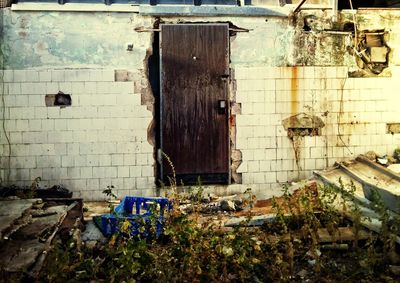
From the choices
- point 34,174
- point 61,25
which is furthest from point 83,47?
point 34,174

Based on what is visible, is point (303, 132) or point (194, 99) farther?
point (303, 132)

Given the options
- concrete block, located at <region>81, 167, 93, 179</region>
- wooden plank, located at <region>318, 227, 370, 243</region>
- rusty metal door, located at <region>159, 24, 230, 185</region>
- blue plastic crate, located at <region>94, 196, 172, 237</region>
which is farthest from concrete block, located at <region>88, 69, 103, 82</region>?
wooden plank, located at <region>318, 227, 370, 243</region>

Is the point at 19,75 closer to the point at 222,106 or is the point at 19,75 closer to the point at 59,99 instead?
the point at 59,99

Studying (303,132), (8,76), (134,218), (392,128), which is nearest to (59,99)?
(8,76)

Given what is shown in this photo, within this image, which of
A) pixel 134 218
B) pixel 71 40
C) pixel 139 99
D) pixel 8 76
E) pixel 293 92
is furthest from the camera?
pixel 293 92

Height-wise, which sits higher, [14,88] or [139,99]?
[14,88]

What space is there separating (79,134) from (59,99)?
0.68m

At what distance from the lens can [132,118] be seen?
7082 mm

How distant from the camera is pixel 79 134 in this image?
7.01 meters

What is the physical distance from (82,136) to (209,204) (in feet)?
7.98

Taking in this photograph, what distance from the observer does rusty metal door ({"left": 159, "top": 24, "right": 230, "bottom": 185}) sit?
7.11 metres

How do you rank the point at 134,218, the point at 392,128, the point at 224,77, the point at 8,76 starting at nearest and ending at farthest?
the point at 134,218 < the point at 8,76 < the point at 224,77 < the point at 392,128

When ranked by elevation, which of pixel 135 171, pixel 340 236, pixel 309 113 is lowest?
pixel 340 236

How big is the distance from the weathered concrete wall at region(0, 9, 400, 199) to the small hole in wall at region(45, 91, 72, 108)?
3.5 inches
